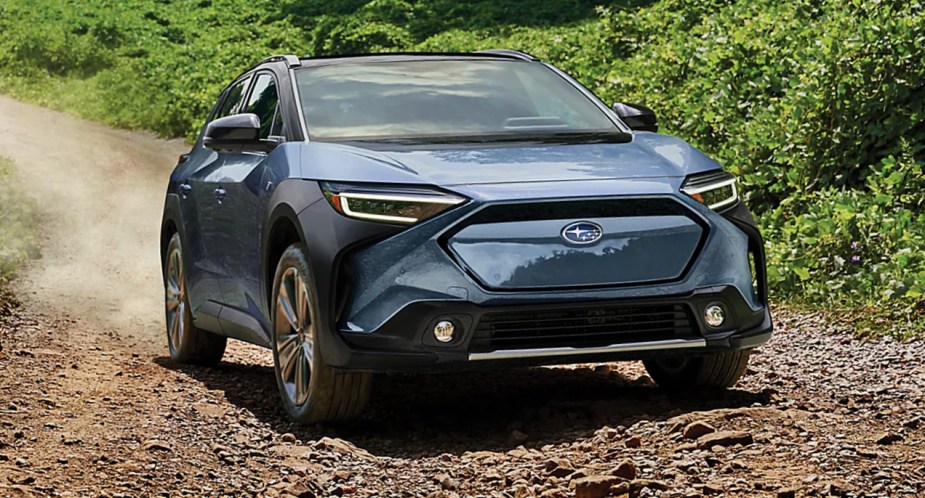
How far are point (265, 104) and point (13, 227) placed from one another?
9275 millimetres

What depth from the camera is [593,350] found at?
6188 mm

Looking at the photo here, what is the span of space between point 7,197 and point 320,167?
13.3 meters

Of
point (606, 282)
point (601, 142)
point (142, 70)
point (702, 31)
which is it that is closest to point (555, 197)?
point (606, 282)

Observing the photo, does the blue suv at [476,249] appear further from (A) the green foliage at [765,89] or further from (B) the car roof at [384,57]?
(A) the green foliage at [765,89]

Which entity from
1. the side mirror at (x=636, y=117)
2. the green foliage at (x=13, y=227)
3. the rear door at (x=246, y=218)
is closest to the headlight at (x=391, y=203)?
the rear door at (x=246, y=218)

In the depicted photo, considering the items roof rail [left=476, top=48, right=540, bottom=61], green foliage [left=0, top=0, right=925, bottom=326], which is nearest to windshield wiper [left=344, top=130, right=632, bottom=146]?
roof rail [left=476, top=48, right=540, bottom=61]

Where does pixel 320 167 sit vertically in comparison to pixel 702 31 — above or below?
above

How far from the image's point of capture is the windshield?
715 centimetres

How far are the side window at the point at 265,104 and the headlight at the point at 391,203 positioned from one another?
4.49ft

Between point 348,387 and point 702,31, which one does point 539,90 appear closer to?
point 348,387

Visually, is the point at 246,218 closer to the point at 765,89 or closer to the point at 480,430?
the point at 480,430

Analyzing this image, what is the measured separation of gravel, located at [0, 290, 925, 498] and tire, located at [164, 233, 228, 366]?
1.32 feet

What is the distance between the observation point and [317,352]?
6309 mm

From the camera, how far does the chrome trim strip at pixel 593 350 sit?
20.0ft
